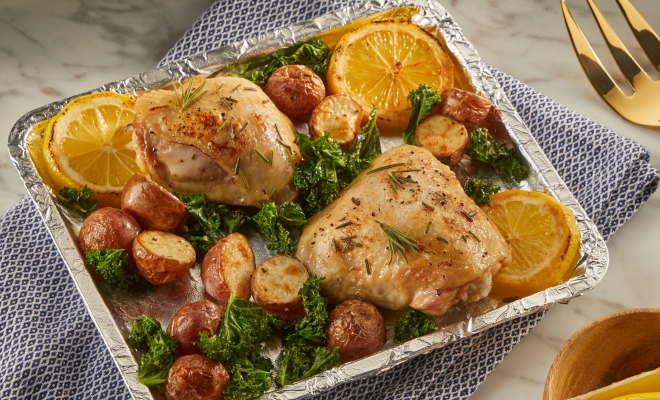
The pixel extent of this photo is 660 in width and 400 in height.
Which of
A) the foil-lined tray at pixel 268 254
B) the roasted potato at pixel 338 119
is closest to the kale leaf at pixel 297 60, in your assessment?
the foil-lined tray at pixel 268 254

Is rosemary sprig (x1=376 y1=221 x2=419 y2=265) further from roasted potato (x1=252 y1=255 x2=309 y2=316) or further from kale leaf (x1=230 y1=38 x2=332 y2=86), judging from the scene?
kale leaf (x1=230 y1=38 x2=332 y2=86)

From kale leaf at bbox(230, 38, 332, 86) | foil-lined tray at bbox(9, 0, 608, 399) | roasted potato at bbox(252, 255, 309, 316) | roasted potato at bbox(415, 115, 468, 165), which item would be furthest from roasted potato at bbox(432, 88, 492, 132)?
roasted potato at bbox(252, 255, 309, 316)

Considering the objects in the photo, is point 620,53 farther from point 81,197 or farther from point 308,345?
point 81,197

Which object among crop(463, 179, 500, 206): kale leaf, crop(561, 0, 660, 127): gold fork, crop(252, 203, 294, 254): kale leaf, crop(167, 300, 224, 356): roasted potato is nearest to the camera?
crop(167, 300, 224, 356): roasted potato

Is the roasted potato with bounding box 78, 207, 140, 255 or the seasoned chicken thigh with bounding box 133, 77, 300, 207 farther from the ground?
the seasoned chicken thigh with bounding box 133, 77, 300, 207

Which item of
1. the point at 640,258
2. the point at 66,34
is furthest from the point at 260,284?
the point at 66,34

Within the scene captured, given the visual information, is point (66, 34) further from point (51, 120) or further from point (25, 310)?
point (25, 310)
